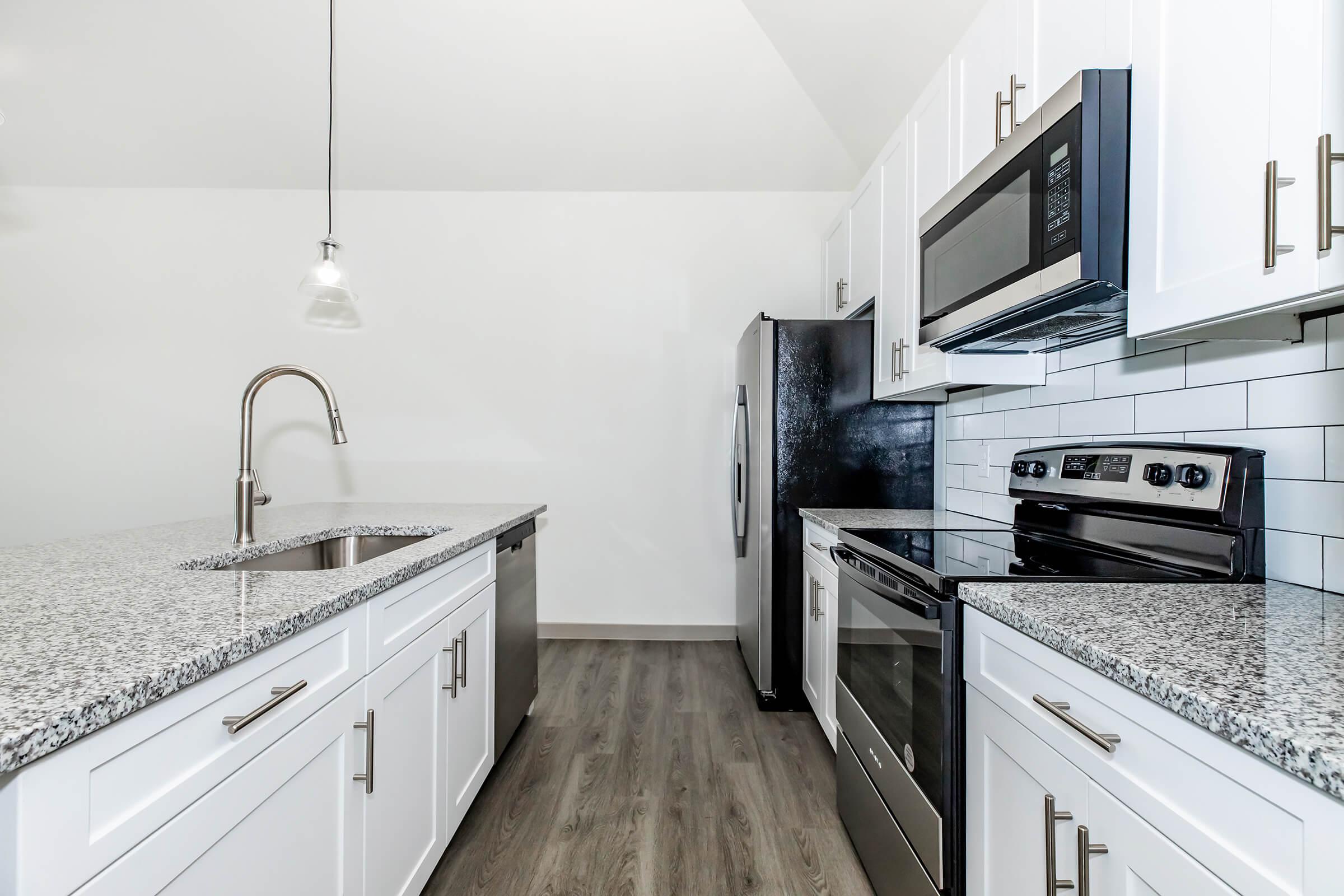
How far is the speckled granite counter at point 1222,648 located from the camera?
57 cm

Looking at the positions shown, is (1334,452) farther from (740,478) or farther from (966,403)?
(740,478)

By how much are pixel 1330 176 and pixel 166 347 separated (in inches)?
195

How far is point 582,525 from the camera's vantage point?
3.75 metres

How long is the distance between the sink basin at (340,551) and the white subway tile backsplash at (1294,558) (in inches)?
78.6

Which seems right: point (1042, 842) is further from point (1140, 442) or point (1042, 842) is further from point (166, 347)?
point (166, 347)

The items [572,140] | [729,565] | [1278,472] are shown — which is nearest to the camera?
[1278,472]

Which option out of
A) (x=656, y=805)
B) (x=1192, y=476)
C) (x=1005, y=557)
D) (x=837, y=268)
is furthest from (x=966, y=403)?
(x=656, y=805)

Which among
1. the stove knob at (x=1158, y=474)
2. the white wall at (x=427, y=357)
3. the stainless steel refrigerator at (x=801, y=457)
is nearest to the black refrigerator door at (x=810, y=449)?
the stainless steel refrigerator at (x=801, y=457)

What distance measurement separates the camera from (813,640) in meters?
2.46

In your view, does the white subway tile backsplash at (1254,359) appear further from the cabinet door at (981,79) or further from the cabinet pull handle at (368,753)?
the cabinet pull handle at (368,753)

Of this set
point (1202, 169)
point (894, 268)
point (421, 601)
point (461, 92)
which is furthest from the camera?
point (461, 92)

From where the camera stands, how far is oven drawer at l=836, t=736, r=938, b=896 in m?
1.35

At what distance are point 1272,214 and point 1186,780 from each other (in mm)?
772

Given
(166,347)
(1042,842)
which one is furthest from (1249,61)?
(166,347)
